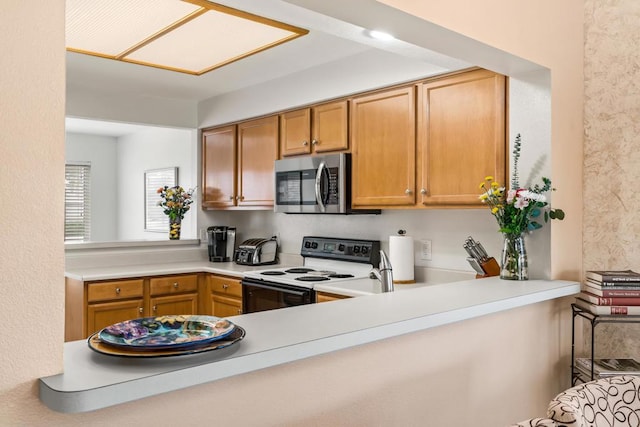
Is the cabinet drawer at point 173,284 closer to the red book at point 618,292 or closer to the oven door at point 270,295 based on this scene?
the oven door at point 270,295

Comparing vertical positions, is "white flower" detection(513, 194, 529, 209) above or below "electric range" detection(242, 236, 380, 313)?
above

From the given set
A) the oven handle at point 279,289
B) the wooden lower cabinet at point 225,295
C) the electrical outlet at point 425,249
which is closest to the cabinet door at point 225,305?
the wooden lower cabinet at point 225,295

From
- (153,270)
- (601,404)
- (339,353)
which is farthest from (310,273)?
(601,404)

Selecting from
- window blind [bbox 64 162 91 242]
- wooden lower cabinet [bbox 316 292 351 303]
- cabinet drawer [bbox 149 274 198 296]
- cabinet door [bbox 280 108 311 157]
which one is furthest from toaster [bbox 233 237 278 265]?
window blind [bbox 64 162 91 242]

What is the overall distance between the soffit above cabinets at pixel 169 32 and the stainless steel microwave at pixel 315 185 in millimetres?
824

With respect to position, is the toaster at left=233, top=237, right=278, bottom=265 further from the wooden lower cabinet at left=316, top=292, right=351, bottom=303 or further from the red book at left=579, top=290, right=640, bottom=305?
the red book at left=579, top=290, right=640, bottom=305

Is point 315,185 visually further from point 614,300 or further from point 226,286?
point 614,300

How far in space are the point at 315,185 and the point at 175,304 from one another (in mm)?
1529

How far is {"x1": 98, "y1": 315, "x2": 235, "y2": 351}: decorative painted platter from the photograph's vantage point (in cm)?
119

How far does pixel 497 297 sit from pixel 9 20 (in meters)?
1.76

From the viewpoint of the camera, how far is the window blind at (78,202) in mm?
6949

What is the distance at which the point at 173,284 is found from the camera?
4.04m

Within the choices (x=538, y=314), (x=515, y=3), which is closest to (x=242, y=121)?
(x=515, y=3)

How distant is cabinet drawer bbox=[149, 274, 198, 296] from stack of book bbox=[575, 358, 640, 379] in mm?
2836
